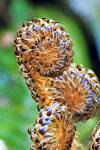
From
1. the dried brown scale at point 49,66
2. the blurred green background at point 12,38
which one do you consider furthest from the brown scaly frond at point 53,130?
the blurred green background at point 12,38

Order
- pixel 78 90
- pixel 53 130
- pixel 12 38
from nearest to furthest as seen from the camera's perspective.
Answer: pixel 53 130, pixel 78 90, pixel 12 38

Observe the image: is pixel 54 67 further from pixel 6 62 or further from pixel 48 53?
pixel 6 62

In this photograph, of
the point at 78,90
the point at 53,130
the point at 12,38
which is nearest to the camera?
the point at 53,130

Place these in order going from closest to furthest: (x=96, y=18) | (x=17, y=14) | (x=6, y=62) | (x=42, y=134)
→ (x=42, y=134) → (x=6, y=62) → (x=17, y=14) → (x=96, y=18)

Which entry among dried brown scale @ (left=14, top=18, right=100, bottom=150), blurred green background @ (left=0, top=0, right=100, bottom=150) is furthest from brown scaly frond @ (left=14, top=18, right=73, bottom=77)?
blurred green background @ (left=0, top=0, right=100, bottom=150)

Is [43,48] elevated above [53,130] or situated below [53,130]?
above

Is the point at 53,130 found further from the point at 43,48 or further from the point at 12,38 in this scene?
the point at 12,38

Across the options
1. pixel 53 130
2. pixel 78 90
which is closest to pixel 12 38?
pixel 78 90

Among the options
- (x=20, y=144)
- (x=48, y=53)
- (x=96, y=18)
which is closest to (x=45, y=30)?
(x=48, y=53)
